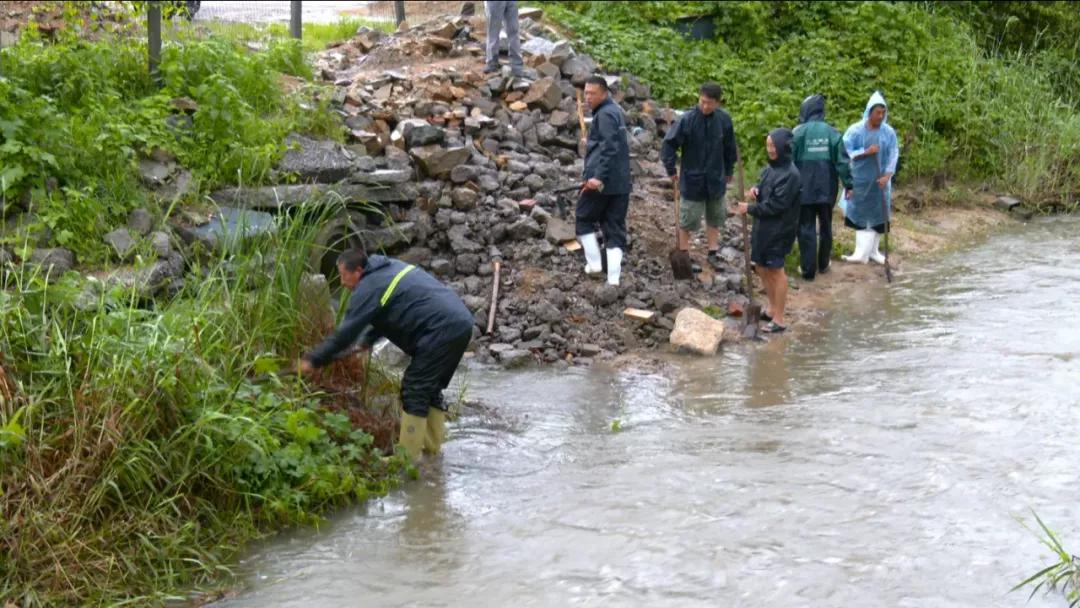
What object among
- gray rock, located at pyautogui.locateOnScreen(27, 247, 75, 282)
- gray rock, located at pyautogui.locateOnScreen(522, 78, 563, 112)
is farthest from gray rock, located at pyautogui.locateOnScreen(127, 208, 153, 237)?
gray rock, located at pyautogui.locateOnScreen(522, 78, 563, 112)

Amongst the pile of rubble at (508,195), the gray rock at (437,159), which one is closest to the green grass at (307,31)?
the pile of rubble at (508,195)

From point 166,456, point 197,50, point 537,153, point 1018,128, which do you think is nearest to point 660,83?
point 537,153

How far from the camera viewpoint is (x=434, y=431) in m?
8.69

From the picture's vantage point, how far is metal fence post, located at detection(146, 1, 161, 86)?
12156 millimetres

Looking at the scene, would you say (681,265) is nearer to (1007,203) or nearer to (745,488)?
(745,488)

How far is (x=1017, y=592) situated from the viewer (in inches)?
255

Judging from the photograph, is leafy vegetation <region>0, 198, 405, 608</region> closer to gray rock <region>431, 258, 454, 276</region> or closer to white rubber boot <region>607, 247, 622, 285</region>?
gray rock <region>431, 258, 454, 276</region>

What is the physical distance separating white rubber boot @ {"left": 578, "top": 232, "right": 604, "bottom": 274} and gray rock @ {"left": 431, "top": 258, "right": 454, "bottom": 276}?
125 cm

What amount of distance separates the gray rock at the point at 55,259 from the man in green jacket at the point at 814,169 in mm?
6692

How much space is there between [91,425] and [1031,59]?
652 inches

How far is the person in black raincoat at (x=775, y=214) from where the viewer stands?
11.0m

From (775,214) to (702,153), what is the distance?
110 cm

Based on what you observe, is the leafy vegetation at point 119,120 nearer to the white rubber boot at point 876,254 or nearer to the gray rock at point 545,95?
the gray rock at point 545,95

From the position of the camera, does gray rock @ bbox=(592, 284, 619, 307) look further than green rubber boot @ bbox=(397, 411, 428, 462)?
Yes
